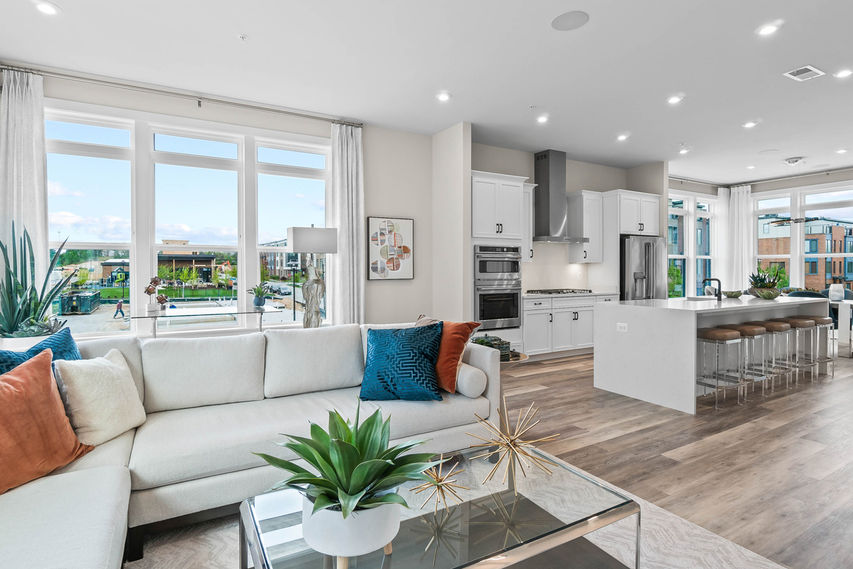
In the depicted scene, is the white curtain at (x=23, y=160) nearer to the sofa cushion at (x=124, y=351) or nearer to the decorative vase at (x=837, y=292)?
the sofa cushion at (x=124, y=351)

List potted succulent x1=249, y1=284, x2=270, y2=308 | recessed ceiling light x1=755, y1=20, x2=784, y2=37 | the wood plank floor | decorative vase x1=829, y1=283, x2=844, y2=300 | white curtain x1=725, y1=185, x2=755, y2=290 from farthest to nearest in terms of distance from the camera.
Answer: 1. white curtain x1=725, y1=185, x2=755, y2=290
2. decorative vase x1=829, y1=283, x2=844, y2=300
3. potted succulent x1=249, y1=284, x2=270, y2=308
4. recessed ceiling light x1=755, y1=20, x2=784, y2=37
5. the wood plank floor

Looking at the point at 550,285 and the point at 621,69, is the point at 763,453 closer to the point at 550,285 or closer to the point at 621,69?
the point at 621,69

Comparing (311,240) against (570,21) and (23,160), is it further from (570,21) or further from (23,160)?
(570,21)

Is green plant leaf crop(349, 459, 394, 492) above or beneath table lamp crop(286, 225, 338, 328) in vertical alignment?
beneath

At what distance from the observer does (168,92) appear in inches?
166

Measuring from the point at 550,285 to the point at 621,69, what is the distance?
3643mm

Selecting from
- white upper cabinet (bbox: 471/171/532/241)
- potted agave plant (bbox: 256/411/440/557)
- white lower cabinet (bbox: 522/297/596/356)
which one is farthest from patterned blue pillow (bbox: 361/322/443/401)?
white lower cabinet (bbox: 522/297/596/356)

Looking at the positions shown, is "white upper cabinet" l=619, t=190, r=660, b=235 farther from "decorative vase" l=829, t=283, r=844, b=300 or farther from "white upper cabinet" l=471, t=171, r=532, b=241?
"decorative vase" l=829, t=283, r=844, b=300

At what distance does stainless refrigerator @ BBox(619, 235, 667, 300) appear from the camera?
664 centimetres

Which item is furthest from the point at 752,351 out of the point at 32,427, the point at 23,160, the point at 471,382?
the point at 23,160

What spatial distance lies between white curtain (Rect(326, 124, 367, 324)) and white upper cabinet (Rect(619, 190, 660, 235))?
3982mm

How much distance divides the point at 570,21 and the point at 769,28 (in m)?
1.43

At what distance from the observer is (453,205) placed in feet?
17.3

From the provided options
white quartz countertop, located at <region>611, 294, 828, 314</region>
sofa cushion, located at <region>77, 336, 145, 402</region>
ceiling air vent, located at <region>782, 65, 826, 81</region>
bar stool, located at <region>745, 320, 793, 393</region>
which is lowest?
bar stool, located at <region>745, 320, 793, 393</region>
